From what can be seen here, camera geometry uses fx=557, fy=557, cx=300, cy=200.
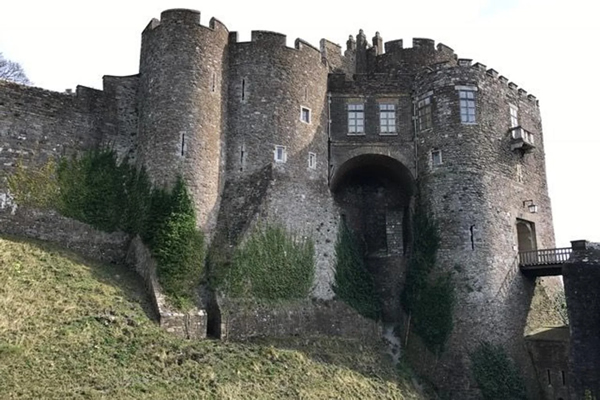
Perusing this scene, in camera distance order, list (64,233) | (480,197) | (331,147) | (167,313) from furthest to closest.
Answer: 1. (331,147)
2. (480,197)
3. (64,233)
4. (167,313)

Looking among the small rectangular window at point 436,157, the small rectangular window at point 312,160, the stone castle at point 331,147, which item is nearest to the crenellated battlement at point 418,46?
the stone castle at point 331,147

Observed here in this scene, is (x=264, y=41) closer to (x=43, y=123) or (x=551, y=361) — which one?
(x=43, y=123)

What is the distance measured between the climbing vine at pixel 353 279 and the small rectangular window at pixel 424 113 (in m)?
5.91

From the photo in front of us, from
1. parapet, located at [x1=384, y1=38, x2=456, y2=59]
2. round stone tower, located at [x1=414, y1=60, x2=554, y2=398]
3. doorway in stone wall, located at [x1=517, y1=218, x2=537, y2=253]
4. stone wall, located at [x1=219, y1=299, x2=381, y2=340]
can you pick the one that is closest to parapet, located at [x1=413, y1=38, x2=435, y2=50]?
parapet, located at [x1=384, y1=38, x2=456, y2=59]


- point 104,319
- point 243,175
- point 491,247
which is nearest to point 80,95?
point 243,175

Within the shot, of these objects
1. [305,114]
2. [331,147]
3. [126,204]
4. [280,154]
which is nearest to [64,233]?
[126,204]

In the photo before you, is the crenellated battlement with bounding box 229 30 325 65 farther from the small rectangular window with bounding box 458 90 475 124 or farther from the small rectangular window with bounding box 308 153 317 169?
the small rectangular window with bounding box 458 90 475 124

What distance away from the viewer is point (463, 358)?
22.0m

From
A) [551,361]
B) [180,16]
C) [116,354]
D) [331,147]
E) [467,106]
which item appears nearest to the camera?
[116,354]

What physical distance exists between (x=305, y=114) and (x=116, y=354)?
1353 cm

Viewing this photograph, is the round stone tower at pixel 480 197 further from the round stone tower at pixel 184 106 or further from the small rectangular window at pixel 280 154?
the round stone tower at pixel 184 106

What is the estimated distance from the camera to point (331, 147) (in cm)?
2589

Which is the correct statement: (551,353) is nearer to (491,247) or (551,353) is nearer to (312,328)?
(491,247)

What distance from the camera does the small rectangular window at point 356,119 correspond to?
26297mm
